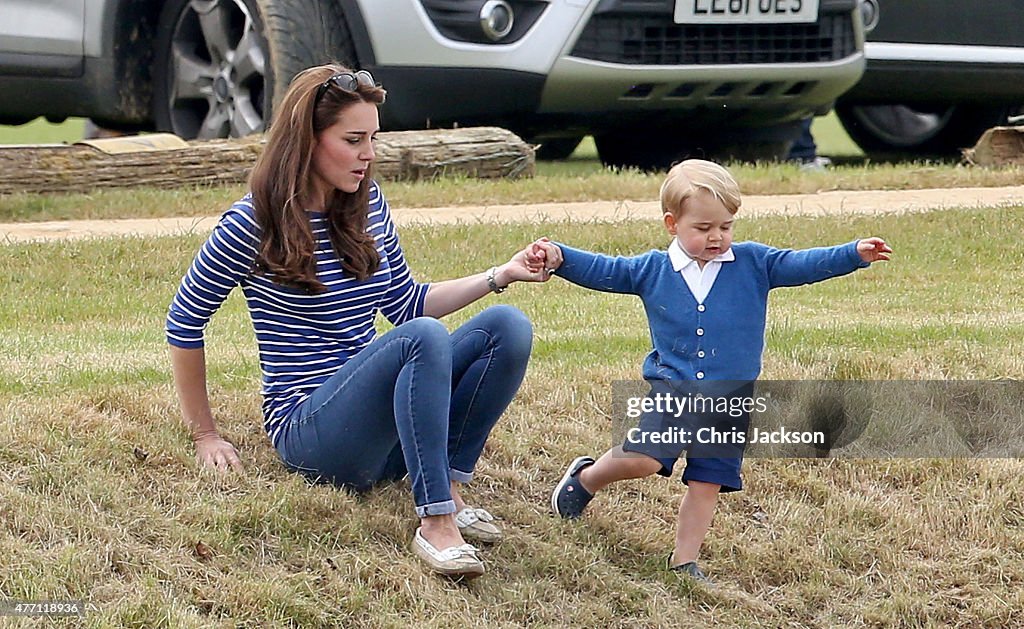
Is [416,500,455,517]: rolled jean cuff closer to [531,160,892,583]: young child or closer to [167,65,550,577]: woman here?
[167,65,550,577]: woman

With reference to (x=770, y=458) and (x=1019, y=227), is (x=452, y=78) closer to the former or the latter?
(x=1019, y=227)

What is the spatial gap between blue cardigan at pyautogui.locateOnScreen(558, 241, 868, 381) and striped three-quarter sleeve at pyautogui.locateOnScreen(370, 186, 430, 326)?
59 cm

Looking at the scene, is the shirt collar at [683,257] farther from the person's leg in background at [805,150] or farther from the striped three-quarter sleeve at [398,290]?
the person's leg in background at [805,150]

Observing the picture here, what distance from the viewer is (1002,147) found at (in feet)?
35.3

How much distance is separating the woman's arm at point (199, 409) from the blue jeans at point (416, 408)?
173mm

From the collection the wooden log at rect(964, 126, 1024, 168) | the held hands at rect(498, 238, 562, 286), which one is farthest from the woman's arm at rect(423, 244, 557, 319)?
the wooden log at rect(964, 126, 1024, 168)

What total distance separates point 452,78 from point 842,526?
4417 millimetres

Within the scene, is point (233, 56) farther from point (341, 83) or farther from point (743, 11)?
point (341, 83)

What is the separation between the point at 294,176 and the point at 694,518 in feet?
4.45

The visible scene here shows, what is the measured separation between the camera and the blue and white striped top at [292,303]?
4188mm

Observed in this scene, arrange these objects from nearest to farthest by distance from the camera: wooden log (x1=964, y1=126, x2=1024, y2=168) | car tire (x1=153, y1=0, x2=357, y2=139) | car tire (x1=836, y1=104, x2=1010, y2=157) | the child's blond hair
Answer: the child's blond hair, car tire (x1=153, y1=0, x2=357, y2=139), wooden log (x1=964, y1=126, x2=1024, y2=168), car tire (x1=836, y1=104, x2=1010, y2=157)

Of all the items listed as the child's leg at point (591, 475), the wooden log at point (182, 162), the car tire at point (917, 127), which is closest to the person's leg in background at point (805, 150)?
the car tire at point (917, 127)

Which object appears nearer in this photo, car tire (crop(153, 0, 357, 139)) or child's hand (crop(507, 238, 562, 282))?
child's hand (crop(507, 238, 562, 282))

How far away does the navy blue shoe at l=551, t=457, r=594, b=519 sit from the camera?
4.73 metres
